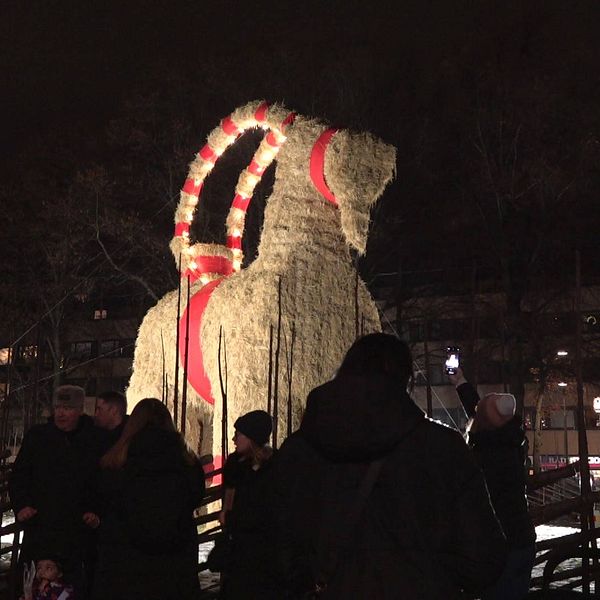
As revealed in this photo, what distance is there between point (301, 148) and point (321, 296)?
136cm

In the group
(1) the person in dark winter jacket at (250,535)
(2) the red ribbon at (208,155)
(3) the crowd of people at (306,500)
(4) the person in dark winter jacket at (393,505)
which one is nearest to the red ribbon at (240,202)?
(2) the red ribbon at (208,155)

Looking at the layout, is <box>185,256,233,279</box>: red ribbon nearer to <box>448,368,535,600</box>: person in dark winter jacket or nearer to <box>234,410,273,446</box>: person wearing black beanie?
<box>234,410,273,446</box>: person wearing black beanie

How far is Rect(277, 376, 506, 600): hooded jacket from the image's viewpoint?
2330 mm

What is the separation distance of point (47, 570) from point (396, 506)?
2591mm

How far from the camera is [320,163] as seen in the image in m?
8.23

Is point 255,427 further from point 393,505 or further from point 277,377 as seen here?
point 277,377

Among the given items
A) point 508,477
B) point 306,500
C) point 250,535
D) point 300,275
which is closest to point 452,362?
point 300,275

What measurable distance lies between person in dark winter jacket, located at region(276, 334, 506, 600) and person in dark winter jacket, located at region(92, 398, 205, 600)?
5.74ft

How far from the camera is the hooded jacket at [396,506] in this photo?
2330mm

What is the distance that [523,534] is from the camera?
4.46 meters

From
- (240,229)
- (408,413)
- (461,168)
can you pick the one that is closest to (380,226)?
(461,168)

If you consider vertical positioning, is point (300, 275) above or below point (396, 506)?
above

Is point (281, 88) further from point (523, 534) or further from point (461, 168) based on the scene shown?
point (523, 534)

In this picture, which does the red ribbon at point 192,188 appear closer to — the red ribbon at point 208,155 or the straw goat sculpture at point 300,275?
the red ribbon at point 208,155
